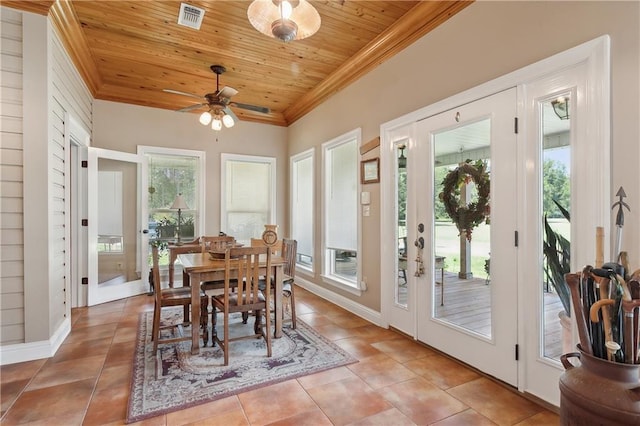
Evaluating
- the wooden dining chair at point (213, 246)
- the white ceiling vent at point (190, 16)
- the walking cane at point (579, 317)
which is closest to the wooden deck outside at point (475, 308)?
the walking cane at point (579, 317)

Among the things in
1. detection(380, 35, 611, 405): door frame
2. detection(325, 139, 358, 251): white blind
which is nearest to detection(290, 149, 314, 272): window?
detection(325, 139, 358, 251): white blind

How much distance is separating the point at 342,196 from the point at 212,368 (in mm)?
2651

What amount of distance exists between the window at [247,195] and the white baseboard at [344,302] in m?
1.35

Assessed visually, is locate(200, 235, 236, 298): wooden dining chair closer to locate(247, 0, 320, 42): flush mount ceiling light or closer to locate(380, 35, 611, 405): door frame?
locate(247, 0, 320, 42): flush mount ceiling light

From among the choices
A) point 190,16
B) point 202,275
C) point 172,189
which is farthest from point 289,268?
point 172,189

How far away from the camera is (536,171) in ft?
6.83

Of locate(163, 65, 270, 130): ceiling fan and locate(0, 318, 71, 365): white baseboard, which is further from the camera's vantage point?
locate(163, 65, 270, 130): ceiling fan

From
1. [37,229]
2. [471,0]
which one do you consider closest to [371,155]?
[471,0]

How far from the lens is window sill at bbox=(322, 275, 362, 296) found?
397cm

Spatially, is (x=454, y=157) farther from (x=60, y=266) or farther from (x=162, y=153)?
(x=162, y=153)

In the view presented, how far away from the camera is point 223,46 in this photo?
3.58 m

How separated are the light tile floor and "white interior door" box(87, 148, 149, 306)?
159cm

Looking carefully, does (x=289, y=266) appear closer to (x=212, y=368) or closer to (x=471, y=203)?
(x=212, y=368)

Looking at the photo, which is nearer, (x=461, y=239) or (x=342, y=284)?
(x=461, y=239)
